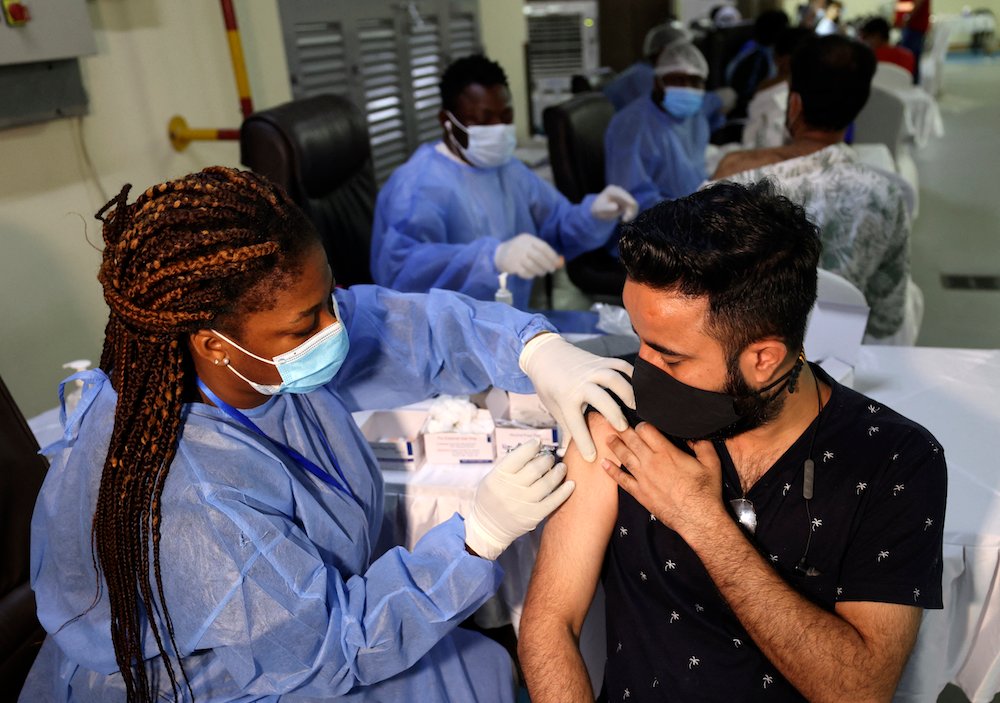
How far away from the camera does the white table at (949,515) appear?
1212 mm

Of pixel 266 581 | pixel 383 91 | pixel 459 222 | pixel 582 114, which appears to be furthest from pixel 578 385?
pixel 383 91

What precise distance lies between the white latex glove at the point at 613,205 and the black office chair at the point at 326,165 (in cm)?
78

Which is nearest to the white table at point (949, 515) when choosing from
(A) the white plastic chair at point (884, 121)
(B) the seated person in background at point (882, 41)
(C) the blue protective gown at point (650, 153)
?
(C) the blue protective gown at point (650, 153)

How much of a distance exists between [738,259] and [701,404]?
0.21 metres

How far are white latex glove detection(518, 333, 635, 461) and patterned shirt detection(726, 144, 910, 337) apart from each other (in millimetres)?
891

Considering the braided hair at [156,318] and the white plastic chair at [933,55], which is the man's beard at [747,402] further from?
the white plastic chair at [933,55]

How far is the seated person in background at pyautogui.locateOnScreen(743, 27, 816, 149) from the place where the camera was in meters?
3.71

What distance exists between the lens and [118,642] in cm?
99

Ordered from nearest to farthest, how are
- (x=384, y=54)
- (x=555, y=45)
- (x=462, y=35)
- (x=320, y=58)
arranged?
(x=320, y=58), (x=384, y=54), (x=462, y=35), (x=555, y=45)

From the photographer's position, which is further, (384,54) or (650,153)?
(384,54)

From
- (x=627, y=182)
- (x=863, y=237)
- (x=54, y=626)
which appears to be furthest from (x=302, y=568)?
(x=627, y=182)

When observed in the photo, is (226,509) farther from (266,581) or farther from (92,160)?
(92,160)

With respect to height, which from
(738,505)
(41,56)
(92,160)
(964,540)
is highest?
(41,56)

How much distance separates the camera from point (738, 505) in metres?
1.08
